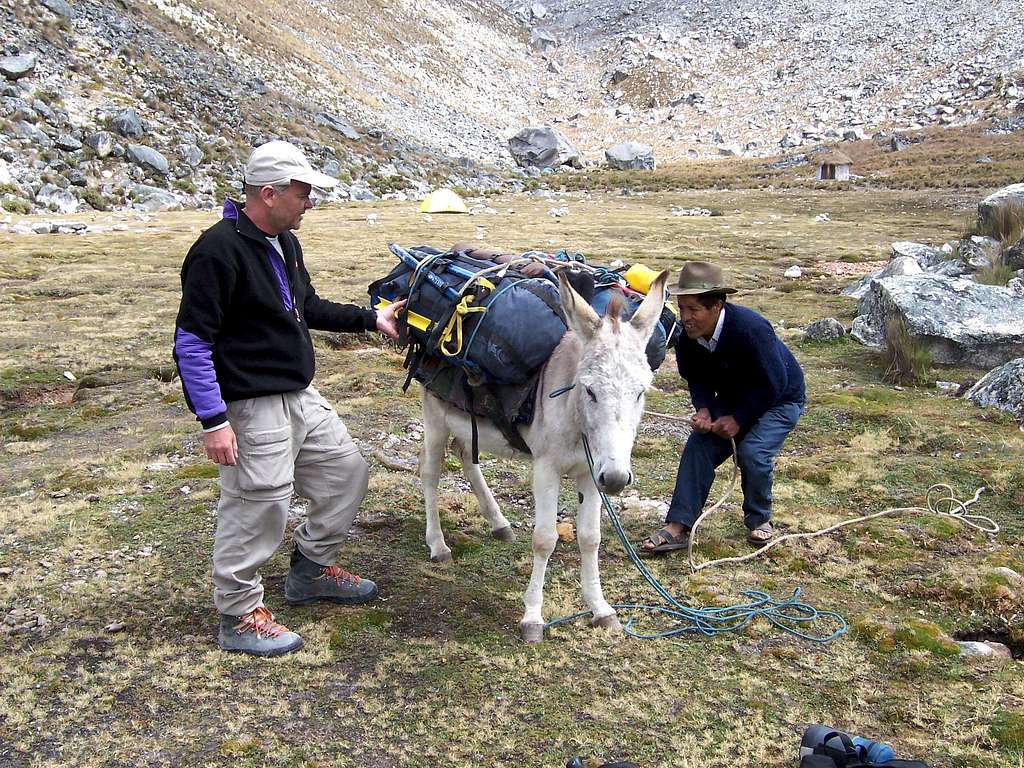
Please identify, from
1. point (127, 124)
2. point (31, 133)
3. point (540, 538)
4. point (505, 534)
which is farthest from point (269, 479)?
point (127, 124)

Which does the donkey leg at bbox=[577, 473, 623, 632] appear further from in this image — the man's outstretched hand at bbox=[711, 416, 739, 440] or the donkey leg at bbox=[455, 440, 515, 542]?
the man's outstretched hand at bbox=[711, 416, 739, 440]

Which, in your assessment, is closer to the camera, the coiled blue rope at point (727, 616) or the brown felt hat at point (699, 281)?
the coiled blue rope at point (727, 616)

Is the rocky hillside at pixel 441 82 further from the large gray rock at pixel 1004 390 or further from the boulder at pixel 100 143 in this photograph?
the large gray rock at pixel 1004 390

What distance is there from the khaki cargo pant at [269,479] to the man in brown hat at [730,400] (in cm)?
260

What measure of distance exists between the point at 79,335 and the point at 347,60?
73996mm

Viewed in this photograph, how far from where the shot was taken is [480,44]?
4220 inches

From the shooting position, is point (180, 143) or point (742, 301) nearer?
point (742, 301)

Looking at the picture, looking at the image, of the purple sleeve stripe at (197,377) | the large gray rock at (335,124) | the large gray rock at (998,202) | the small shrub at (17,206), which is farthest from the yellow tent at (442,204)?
the purple sleeve stripe at (197,377)

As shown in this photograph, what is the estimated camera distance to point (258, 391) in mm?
4676

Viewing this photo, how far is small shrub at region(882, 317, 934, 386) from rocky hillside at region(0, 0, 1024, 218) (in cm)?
3006

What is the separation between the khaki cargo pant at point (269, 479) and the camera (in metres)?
4.72

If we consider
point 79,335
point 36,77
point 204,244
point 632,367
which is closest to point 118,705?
point 204,244

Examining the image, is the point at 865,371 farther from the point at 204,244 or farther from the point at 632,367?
the point at 204,244

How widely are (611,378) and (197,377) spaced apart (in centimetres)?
224
